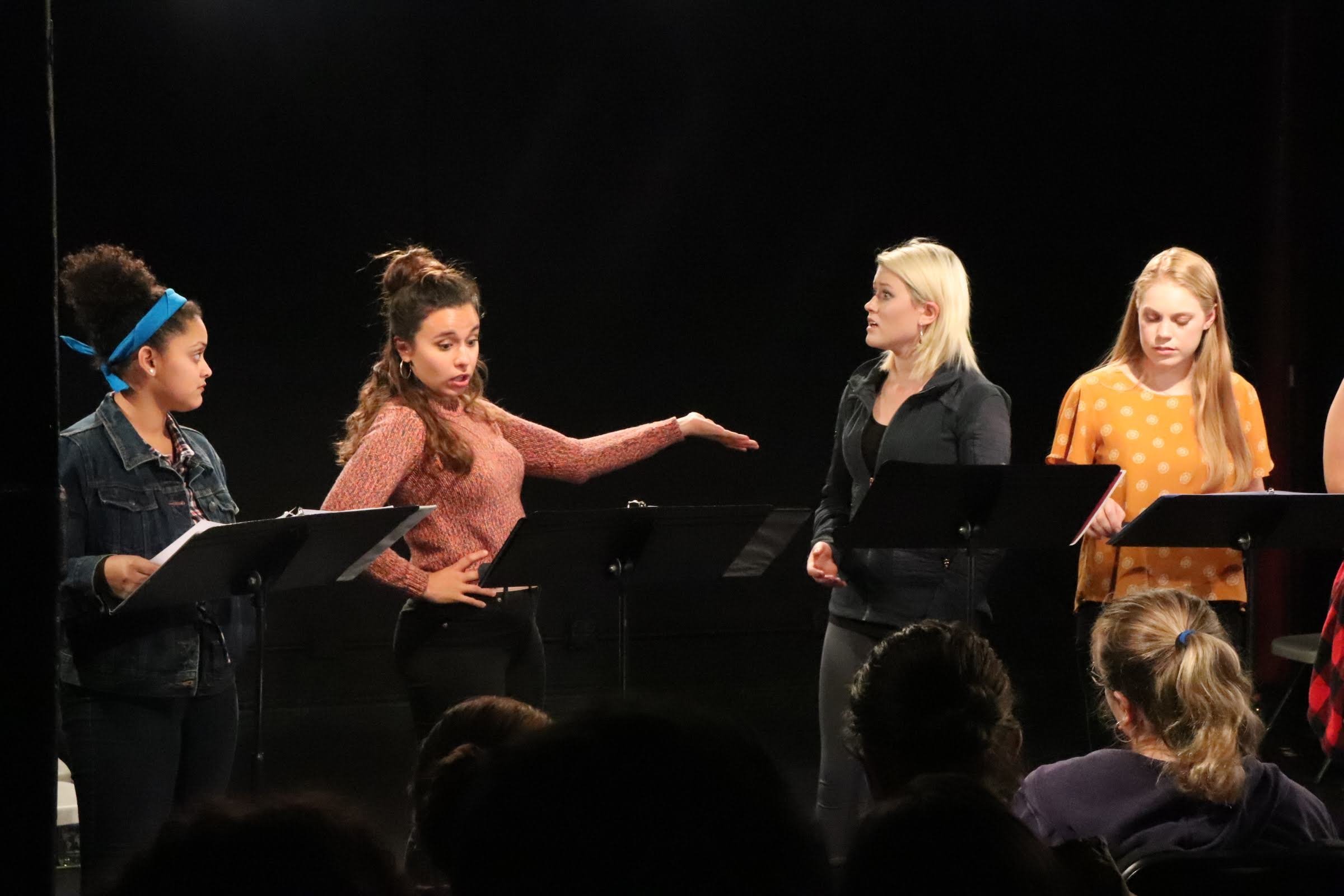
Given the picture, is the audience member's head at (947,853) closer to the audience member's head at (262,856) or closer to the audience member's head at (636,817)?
the audience member's head at (636,817)

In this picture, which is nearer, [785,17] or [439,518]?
[439,518]

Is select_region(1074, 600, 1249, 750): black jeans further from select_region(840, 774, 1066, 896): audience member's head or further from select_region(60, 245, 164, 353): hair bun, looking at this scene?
select_region(840, 774, 1066, 896): audience member's head

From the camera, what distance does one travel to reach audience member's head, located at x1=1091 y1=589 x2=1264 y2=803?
6.43 feet

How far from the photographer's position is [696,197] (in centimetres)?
620

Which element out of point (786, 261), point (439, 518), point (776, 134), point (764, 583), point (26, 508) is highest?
point (776, 134)

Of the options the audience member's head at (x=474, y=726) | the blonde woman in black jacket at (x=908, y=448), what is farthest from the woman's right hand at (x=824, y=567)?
the audience member's head at (x=474, y=726)

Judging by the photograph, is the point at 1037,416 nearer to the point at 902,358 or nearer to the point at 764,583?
the point at 764,583

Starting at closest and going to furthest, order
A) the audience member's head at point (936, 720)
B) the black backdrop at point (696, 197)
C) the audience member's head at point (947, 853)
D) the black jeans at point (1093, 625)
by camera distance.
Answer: the audience member's head at point (947, 853), the audience member's head at point (936, 720), the black jeans at point (1093, 625), the black backdrop at point (696, 197)

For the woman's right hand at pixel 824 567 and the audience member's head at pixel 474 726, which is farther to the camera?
the woman's right hand at pixel 824 567

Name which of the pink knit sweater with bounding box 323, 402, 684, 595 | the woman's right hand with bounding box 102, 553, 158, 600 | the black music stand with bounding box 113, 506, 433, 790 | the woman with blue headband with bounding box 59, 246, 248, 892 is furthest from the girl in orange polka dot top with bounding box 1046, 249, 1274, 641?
the woman's right hand with bounding box 102, 553, 158, 600

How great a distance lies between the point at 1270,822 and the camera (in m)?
1.94

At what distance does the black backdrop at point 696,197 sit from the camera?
559 cm

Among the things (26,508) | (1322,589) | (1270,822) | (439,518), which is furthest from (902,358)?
(1322,589)

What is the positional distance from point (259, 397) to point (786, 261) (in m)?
2.39
